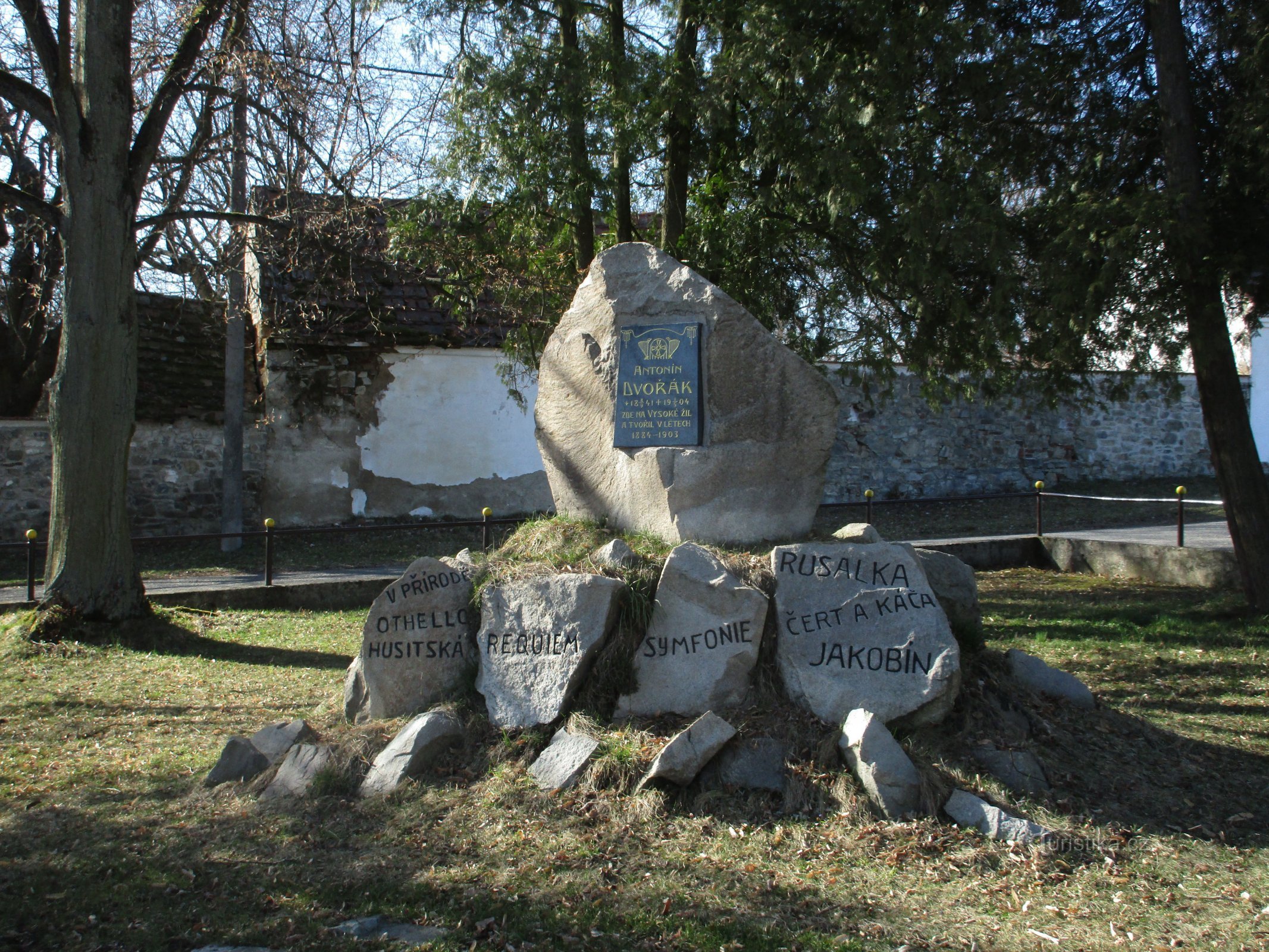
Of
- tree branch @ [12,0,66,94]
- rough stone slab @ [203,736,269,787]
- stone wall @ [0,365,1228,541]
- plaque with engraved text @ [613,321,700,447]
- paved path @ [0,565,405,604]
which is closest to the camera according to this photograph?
rough stone slab @ [203,736,269,787]

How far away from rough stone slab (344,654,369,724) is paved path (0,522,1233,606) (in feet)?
17.6

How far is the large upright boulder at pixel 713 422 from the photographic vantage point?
20.4ft

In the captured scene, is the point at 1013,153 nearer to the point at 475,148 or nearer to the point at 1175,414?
the point at 475,148

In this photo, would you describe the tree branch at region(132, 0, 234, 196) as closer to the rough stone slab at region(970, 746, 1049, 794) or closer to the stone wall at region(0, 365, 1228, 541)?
the stone wall at region(0, 365, 1228, 541)

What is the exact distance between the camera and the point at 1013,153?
927cm

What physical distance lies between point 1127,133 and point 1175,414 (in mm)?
14132

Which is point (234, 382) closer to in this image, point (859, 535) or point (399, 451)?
point (399, 451)

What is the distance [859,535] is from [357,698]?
10.5ft

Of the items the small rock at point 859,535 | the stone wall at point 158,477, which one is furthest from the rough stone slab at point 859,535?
the stone wall at point 158,477

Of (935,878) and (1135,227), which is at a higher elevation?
(1135,227)

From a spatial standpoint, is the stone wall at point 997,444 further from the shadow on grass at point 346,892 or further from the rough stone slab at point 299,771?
the shadow on grass at point 346,892

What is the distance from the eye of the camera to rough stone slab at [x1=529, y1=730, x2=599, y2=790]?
5004 mm

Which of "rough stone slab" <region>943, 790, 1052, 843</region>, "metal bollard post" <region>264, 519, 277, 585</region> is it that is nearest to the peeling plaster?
"metal bollard post" <region>264, 519, 277, 585</region>

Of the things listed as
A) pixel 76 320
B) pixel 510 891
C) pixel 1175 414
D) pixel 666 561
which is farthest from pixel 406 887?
pixel 1175 414
